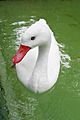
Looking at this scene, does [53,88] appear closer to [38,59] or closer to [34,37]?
[38,59]

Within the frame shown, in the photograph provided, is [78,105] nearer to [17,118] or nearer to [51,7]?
[17,118]

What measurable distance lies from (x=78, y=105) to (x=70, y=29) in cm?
198

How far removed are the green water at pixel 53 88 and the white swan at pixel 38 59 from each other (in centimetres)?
33

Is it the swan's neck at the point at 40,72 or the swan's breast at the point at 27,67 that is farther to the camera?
the swan's breast at the point at 27,67

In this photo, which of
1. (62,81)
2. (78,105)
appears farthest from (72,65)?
(78,105)

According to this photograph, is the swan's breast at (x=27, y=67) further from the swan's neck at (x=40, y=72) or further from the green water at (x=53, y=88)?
the green water at (x=53, y=88)

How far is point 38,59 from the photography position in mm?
3109

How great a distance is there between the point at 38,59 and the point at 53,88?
0.76 metres

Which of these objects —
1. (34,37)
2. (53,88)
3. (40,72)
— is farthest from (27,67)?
(34,37)

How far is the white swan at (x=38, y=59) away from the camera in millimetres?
2668

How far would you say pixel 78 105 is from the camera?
11.8 ft

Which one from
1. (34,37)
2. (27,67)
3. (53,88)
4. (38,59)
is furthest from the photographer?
(53,88)

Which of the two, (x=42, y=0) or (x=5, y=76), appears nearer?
(x=5, y=76)

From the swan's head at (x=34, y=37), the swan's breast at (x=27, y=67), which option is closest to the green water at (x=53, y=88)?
the swan's breast at (x=27, y=67)
